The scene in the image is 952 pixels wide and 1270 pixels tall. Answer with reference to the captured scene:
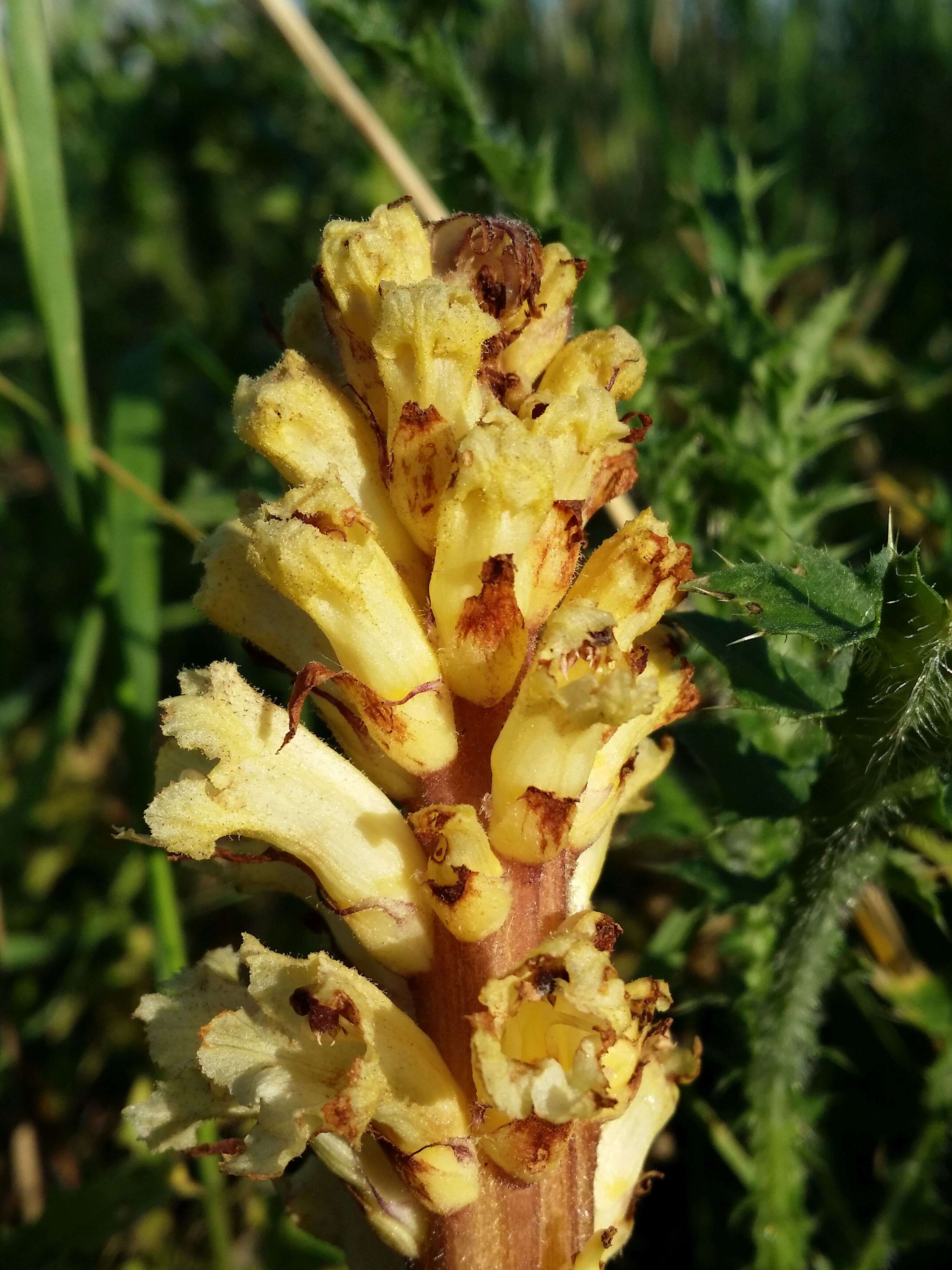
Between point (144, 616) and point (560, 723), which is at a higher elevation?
point (144, 616)

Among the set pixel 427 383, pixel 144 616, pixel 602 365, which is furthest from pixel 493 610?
pixel 144 616

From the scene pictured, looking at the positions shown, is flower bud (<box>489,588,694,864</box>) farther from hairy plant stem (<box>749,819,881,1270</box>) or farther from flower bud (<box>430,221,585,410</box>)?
hairy plant stem (<box>749,819,881,1270</box>)

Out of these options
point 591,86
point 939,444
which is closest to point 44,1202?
point 939,444

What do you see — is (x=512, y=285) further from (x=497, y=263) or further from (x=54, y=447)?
(x=54, y=447)

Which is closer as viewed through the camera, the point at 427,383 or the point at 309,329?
the point at 427,383

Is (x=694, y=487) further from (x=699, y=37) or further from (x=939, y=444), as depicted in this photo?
(x=699, y=37)

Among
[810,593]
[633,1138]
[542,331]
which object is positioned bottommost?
[633,1138]

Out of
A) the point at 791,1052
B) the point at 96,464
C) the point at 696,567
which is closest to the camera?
the point at 791,1052

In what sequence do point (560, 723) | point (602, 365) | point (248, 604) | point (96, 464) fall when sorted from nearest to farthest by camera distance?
1. point (560, 723)
2. point (602, 365)
3. point (248, 604)
4. point (96, 464)
